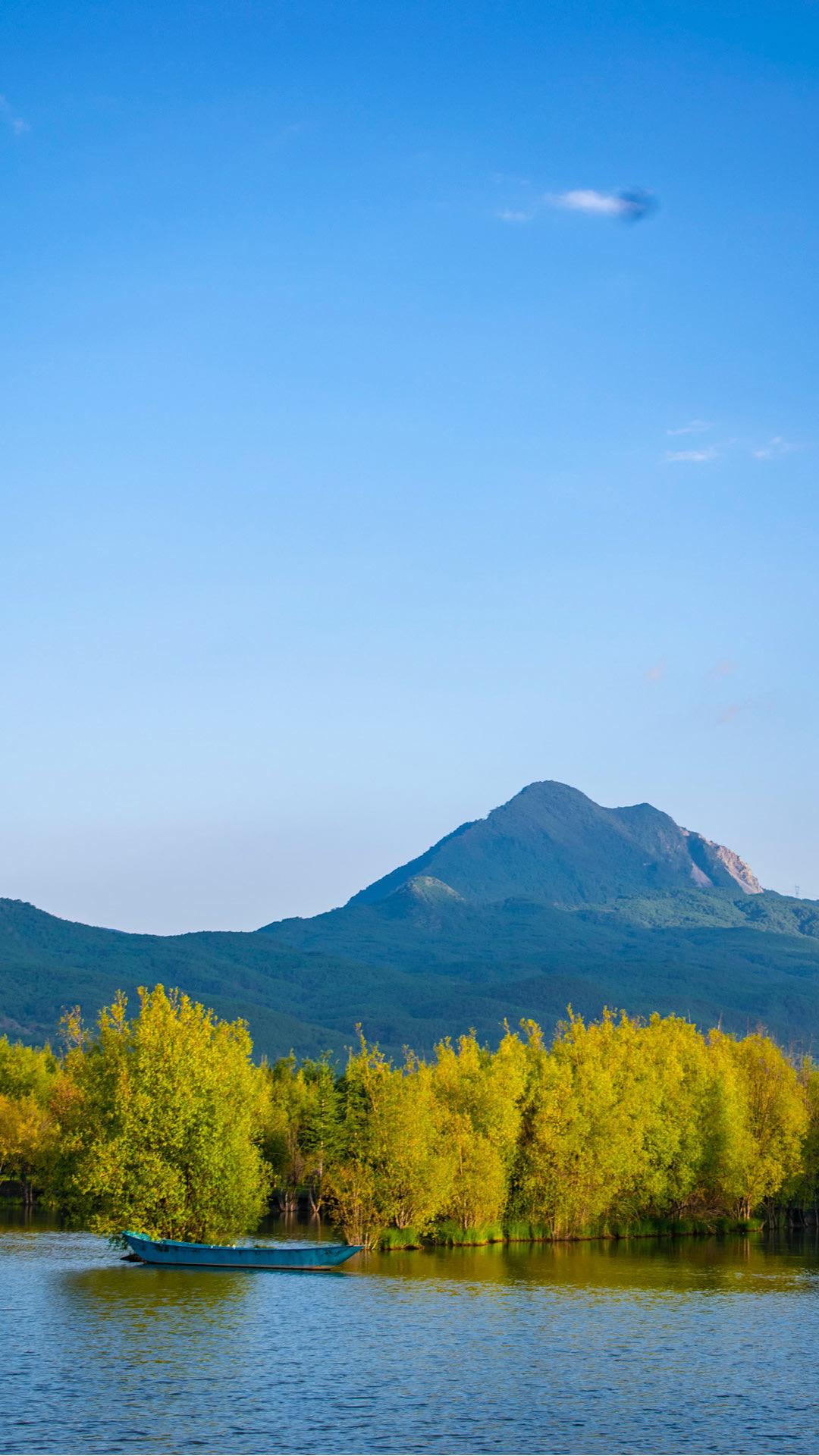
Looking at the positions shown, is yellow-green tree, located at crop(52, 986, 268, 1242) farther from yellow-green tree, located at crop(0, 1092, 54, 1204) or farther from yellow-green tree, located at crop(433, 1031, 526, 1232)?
yellow-green tree, located at crop(0, 1092, 54, 1204)

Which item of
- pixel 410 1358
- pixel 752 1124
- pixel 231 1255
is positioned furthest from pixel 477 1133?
pixel 410 1358

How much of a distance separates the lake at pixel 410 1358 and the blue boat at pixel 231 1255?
2.79 ft

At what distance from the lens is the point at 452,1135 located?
101125mm

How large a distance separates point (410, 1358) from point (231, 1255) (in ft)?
87.5

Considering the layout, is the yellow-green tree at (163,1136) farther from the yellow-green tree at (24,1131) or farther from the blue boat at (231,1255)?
the yellow-green tree at (24,1131)

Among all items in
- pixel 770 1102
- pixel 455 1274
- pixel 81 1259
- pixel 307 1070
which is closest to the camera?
pixel 455 1274

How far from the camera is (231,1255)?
8200 centimetres

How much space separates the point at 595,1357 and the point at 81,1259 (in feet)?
149

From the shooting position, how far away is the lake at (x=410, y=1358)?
148 feet

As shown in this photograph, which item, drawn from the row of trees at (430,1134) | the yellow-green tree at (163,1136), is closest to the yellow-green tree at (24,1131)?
the row of trees at (430,1134)

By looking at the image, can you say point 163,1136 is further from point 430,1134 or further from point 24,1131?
point 24,1131

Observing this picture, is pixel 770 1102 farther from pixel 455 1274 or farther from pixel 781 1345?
pixel 781 1345

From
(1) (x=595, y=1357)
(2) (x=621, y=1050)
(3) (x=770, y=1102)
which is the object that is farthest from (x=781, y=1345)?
(3) (x=770, y=1102)

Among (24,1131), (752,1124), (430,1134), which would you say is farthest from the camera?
(24,1131)
